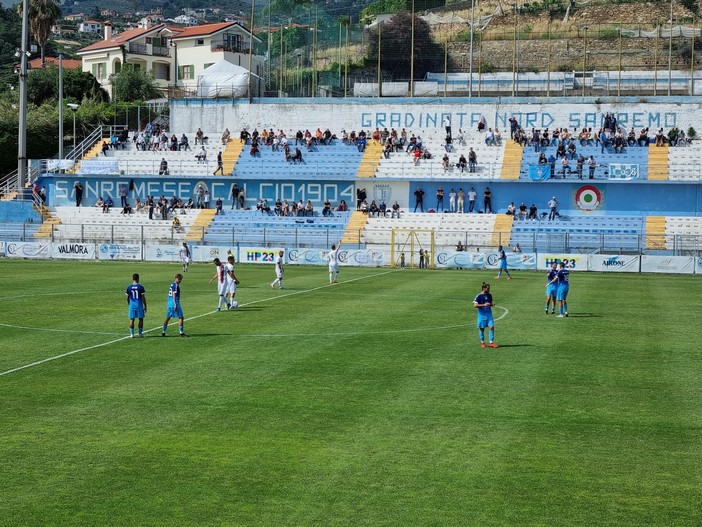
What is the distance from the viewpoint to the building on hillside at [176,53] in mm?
118375

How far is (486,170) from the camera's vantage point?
6931cm

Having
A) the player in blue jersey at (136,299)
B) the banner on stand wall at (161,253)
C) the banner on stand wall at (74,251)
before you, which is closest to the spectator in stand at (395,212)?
the banner on stand wall at (161,253)

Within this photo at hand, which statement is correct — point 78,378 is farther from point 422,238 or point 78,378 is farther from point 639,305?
point 422,238

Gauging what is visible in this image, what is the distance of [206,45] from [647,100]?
203 feet

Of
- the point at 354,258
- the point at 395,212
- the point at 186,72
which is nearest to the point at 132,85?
the point at 186,72

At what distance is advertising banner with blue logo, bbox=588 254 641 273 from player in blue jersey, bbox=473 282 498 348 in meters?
32.3

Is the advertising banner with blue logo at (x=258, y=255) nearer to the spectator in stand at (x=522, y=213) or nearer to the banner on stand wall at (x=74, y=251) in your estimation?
the banner on stand wall at (x=74, y=251)

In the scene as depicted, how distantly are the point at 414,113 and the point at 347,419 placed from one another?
207ft

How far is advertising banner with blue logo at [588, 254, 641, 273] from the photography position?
5588 cm

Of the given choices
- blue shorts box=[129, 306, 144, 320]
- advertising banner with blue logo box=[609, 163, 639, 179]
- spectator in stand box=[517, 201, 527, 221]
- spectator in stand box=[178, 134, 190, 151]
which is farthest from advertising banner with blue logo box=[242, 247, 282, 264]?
blue shorts box=[129, 306, 144, 320]

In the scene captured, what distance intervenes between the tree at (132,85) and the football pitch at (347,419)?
77988mm

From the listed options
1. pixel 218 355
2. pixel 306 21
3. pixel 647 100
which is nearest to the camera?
pixel 218 355

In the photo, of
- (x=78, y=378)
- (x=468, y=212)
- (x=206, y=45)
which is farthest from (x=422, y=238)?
(x=206, y=45)

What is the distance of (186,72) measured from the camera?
122 meters
